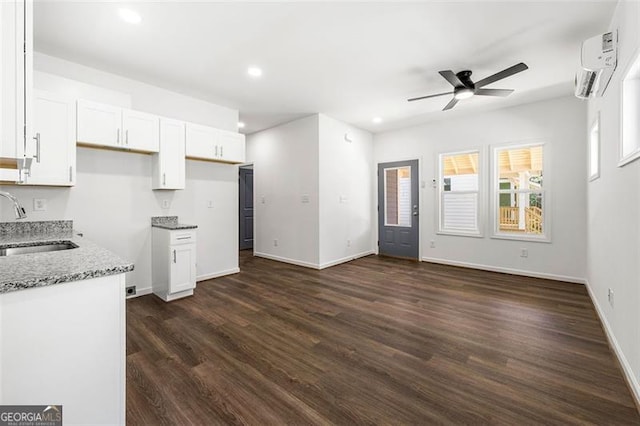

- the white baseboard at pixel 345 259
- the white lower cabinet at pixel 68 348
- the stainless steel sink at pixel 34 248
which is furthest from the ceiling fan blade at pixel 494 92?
the stainless steel sink at pixel 34 248

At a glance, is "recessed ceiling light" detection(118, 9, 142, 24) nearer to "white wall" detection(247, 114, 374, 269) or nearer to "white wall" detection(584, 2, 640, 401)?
"white wall" detection(247, 114, 374, 269)

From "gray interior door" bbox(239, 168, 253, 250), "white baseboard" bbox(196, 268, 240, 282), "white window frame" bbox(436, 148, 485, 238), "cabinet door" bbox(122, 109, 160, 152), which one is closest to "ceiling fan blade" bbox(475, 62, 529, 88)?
"white window frame" bbox(436, 148, 485, 238)

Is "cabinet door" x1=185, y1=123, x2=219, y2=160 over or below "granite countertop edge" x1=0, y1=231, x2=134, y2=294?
over

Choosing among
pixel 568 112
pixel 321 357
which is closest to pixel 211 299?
pixel 321 357

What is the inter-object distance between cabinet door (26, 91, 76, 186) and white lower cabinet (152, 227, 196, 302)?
3.66ft

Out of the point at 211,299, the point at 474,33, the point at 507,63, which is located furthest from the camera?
the point at 211,299

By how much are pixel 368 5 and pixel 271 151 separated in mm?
3885

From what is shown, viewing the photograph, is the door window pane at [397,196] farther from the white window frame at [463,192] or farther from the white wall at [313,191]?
the white window frame at [463,192]

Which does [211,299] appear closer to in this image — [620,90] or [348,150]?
[348,150]

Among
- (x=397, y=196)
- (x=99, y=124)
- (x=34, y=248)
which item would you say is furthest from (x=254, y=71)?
(x=397, y=196)

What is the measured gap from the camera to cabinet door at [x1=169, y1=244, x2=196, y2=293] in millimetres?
3420

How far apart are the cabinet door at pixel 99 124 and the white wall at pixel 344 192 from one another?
2.93 meters

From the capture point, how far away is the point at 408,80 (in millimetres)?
3674

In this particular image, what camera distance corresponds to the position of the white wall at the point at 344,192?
16.8 feet
